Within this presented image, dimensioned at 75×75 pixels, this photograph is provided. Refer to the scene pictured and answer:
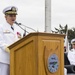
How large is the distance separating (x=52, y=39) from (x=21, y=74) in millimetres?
508

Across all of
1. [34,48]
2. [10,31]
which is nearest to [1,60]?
[10,31]

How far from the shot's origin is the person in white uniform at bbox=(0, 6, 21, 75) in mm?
4035

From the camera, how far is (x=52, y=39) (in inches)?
145

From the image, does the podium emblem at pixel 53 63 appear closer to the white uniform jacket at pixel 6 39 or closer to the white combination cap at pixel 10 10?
the white uniform jacket at pixel 6 39

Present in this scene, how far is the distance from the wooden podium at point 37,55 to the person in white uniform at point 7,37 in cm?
25

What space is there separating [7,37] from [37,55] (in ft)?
2.27

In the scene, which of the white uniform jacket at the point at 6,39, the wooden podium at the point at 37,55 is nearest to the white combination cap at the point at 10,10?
the white uniform jacket at the point at 6,39

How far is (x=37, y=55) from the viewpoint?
349cm

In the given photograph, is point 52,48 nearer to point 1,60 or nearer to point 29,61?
point 29,61

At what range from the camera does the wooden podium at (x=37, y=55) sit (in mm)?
3514

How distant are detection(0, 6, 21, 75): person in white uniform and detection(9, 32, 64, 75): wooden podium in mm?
254

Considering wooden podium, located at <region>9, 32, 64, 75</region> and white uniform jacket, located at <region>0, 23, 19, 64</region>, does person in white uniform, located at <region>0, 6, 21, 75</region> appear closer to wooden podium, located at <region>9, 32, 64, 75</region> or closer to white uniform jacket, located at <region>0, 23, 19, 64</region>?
white uniform jacket, located at <region>0, 23, 19, 64</region>

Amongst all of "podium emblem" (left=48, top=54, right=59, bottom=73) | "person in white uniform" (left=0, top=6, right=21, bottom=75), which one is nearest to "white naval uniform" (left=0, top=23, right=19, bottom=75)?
"person in white uniform" (left=0, top=6, right=21, bottom=75)

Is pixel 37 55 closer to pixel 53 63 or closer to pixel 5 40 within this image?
pixel 53 63
